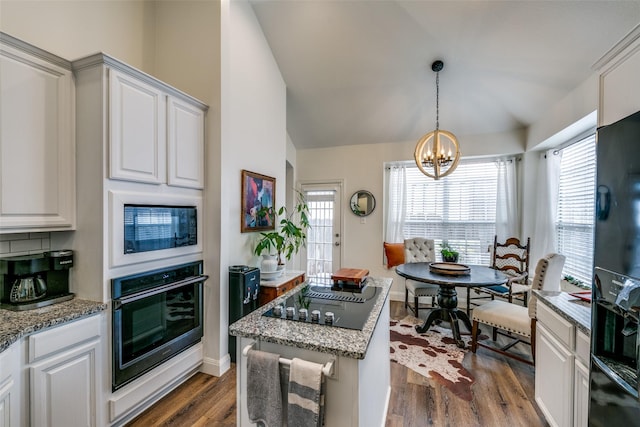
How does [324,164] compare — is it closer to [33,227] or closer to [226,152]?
[226,152]

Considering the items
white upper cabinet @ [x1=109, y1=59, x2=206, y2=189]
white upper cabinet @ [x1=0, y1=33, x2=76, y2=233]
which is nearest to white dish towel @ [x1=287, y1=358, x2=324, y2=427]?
white upper cabinet @ [x1=109, y1=59, x2=206, y2=189]

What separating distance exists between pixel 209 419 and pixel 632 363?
2.30 metres

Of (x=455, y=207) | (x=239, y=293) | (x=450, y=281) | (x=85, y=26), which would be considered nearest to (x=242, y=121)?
(x=85, y=26)

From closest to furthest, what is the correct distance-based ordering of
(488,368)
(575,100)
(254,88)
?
1. (488,368)
2. (575,100)
3. (254,88)

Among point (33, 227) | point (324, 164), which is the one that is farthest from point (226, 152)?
point (324, 164)

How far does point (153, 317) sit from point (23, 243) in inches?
36.2

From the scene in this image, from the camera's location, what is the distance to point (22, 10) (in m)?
1.81

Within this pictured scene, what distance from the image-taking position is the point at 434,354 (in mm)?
2781

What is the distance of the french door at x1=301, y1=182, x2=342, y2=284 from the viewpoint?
493 centimetres

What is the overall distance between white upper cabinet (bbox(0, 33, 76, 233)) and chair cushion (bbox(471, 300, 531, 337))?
11.3 feet

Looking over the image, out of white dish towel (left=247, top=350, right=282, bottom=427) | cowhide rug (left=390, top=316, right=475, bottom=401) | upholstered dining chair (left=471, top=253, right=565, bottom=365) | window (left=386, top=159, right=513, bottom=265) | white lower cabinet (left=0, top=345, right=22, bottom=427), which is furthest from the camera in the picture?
window (left=386, top=159, right=513, bottom=265)

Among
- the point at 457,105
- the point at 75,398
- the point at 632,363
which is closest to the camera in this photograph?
the point at 632,363

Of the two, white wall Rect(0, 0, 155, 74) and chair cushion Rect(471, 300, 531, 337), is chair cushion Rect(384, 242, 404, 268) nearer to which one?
chair cushion Rect(471, 300, 531, 337)

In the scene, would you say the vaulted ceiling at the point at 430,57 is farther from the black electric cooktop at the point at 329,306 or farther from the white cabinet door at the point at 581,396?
the black electric cooktop at the point at 329,306
